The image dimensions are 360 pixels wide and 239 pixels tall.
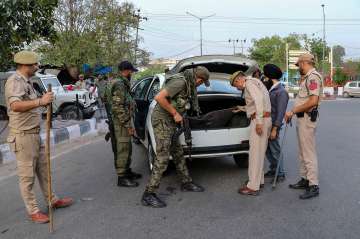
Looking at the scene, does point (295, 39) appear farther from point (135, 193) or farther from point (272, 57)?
point (135, 193)

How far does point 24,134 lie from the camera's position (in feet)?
15.2

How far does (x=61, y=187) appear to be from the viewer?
6316 mm

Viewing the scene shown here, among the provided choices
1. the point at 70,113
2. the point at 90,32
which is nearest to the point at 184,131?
the point at 70,113

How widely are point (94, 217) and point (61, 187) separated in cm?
165

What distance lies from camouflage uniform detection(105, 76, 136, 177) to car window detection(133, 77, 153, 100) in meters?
1.72

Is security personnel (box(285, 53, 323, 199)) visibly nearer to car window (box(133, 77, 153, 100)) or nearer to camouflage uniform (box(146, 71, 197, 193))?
camouflage uniform (box(146, 71, 197, 193))

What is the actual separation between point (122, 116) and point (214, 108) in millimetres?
1613

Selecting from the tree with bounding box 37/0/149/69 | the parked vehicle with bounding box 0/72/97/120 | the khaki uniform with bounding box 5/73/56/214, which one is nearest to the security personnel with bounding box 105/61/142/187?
the khaki uniform with bounding box 5/73/56/214

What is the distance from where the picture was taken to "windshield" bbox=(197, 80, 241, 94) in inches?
270

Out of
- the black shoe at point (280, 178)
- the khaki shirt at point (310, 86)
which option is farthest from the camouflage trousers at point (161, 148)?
the black shoe at point (280, 178)

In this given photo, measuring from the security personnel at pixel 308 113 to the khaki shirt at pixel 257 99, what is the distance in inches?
12.4

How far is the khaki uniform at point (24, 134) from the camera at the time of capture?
4.50 m

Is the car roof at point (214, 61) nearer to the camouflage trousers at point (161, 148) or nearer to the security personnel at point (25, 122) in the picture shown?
the camouflage trousers at point (161, 148)

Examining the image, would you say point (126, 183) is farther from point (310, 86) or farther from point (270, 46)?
point (270, 46)
